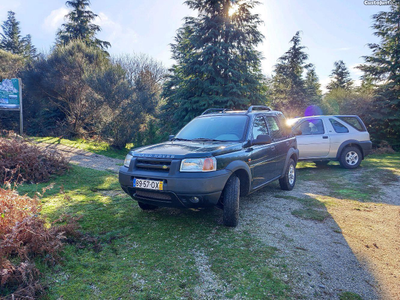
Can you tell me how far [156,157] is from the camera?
379cm

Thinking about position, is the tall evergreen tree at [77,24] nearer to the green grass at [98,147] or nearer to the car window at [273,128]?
the green grass at [98,147]

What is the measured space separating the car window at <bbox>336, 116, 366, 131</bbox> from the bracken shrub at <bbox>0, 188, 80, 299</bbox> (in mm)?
9645

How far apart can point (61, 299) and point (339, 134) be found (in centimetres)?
944

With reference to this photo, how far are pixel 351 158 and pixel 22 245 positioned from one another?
9961 mm

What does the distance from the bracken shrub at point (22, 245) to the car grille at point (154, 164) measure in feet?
4.14

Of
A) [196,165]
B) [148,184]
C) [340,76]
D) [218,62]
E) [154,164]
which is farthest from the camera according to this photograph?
[340,76]

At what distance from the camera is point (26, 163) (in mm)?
6457

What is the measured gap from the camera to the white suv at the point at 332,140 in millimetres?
9172

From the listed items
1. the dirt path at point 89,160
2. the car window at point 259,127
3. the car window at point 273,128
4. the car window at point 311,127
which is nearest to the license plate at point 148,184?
the car window at point 259,127

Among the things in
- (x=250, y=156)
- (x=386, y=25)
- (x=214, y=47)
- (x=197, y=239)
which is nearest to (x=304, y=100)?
(x=386, y=25)

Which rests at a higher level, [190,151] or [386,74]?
[386,74]

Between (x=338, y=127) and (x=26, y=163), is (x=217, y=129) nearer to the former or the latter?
(x=26, y=163)

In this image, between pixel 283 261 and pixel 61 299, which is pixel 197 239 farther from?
pixel 61 299

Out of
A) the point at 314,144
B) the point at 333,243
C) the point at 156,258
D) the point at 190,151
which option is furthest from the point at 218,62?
the point at 156,258
